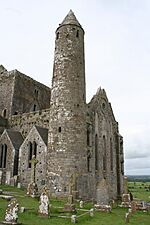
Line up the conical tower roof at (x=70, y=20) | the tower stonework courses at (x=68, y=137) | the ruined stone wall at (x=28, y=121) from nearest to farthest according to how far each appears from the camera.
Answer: the tower stonework courses at (x=68, y=137)
the conical tower roof at (x=70, y=20)
the ruined stone wall at (x=28, y=121)

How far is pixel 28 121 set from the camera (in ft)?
117

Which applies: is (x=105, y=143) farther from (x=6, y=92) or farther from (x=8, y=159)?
(x=6, y=92)

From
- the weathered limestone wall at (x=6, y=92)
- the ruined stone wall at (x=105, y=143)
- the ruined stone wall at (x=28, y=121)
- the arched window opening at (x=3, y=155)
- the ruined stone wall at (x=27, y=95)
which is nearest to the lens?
the arched window opening at (x=3, y=155)

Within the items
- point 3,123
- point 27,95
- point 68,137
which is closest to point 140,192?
point 27,95

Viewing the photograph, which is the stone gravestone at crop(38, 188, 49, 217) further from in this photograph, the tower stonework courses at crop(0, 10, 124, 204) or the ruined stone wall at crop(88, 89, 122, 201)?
the ruined stone wall at crop(88, 89, 122, 201)

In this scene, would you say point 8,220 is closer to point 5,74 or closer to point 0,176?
point 0,176

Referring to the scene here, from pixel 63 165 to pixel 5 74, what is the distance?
24237 mm

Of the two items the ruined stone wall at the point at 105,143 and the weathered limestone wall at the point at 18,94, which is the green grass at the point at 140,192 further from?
the weathered limestone wall at the point at 18,94

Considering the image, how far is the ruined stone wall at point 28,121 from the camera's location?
3393cm

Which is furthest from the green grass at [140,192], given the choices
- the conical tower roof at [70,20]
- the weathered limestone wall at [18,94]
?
the conical tower roof at [70,20]

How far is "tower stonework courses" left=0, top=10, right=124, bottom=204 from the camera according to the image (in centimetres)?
2583

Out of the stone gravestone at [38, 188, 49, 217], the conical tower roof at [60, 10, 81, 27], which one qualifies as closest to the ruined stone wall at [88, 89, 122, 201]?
the conical tower roof at [60, 10, 81, 27]

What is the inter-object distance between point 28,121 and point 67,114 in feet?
33.5

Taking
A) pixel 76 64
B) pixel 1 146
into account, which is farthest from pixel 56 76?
pixel 1 146
